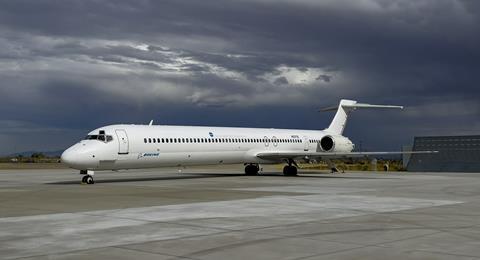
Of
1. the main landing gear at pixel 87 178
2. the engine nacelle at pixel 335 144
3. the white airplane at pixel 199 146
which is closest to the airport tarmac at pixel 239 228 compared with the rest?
the main landing gear at pixel 87 178

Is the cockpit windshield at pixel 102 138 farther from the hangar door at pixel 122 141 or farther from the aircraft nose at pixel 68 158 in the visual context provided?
the aircraft nose at pixel 68 158

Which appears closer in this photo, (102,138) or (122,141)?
(102,138)

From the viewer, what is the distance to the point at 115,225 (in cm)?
1093

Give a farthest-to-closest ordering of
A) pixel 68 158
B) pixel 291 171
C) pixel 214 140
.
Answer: pixel 291 171, pixel 214 140, pixel 68 158

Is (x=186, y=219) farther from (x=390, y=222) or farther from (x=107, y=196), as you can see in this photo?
(x=107, y=196)

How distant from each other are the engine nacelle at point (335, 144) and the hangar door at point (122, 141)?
1885 cm

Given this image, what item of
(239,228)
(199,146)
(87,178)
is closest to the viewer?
(239,228)

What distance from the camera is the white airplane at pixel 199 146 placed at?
1031 inches

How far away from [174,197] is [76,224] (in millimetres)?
6889

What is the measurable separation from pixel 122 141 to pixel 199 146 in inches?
216

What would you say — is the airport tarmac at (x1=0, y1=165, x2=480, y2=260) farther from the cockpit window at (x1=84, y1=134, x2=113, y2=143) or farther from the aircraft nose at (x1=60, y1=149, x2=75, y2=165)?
the cockpit window at (x1=84, y1=134, x2=113, y2=143)

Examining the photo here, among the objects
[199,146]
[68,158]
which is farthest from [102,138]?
[199,146]

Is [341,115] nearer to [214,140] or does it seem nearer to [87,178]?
[214,140]

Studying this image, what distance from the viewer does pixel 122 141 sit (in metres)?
26.9
